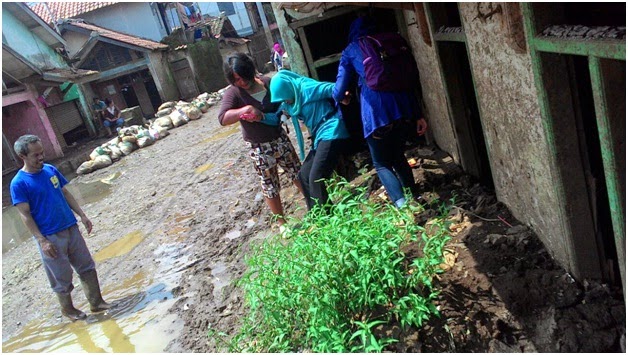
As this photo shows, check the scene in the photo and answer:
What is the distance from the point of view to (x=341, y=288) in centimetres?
286

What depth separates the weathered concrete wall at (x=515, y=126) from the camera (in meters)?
2.70

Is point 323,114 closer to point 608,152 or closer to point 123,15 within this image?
point 608,152

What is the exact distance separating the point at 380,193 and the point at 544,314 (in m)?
2.37

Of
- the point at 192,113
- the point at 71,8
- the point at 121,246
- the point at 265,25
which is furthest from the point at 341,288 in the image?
the point at 265,25

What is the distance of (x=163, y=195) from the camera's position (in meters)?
8.98

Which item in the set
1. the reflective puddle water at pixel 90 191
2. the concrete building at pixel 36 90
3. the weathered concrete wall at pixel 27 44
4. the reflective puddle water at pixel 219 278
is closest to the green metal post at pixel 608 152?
the reflective puddle water at pixel 219 278

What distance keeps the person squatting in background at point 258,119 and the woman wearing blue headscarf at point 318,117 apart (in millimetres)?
301

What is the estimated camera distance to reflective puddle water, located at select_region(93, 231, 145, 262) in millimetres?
6617

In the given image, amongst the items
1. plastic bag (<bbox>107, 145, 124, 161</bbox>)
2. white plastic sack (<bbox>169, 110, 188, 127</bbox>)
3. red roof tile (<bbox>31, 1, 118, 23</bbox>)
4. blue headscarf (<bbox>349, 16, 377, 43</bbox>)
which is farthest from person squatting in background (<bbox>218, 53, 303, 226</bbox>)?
red roof tile (<bbox>31, 1, 118, 23</bbox>)

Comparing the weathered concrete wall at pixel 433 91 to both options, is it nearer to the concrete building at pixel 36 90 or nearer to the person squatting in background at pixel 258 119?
the person squatting in background at pixel 258 119

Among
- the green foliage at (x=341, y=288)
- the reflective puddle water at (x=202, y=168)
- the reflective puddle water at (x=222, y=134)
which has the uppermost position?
the green foliage at (x=341, y=288)

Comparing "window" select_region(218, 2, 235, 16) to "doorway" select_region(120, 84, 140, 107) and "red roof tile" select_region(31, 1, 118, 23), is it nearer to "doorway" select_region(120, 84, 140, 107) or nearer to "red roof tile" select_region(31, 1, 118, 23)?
"red roof tile" select_region(31, 1, 118, 23)

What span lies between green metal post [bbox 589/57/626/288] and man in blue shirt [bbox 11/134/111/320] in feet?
13.7

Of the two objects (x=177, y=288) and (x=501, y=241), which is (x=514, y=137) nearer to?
(x=501, y=241)
